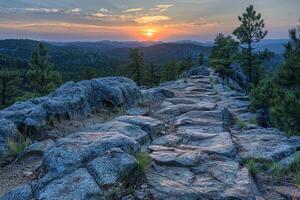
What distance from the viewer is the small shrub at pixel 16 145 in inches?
400

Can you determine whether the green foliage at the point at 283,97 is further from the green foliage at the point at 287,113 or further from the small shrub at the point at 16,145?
the small shrub at the point at 16,145

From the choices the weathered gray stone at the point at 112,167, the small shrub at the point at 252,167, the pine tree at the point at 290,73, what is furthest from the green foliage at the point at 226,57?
the weathered gray stone at the point at 112,167

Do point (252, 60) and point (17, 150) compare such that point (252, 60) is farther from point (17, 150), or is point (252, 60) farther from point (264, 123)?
point (17, 150)

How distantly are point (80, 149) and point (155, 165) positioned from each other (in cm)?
203

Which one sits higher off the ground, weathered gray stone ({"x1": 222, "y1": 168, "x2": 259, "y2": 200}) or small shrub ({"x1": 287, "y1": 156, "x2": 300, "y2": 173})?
weathered gray stone ({"x1": 222, "y1": 168, "x2": 259, "y2": 200})

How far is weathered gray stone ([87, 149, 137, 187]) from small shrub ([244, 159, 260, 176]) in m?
3.61

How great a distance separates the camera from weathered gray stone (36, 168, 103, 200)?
6.55 meters

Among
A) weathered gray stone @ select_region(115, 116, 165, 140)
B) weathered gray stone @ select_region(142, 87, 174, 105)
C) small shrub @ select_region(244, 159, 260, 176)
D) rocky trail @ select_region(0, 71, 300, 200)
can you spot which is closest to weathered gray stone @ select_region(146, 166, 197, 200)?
rocky trail @ select_region(0, 71, 300, 200)

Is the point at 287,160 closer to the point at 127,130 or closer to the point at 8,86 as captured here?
the point at 127,130

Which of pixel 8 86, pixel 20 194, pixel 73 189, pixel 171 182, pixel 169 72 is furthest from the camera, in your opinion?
pixel 169 72

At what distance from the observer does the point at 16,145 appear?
10.4m

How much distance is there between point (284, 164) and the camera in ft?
32.1

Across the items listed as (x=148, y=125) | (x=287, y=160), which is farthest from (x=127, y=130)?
(x=287, y=160)

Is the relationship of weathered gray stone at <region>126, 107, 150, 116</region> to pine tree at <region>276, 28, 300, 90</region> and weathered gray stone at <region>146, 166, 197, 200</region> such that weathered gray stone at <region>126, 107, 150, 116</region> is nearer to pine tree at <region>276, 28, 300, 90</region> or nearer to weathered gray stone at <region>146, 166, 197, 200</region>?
weathered gray stone at <region>146, 166, 197, 200</region>
